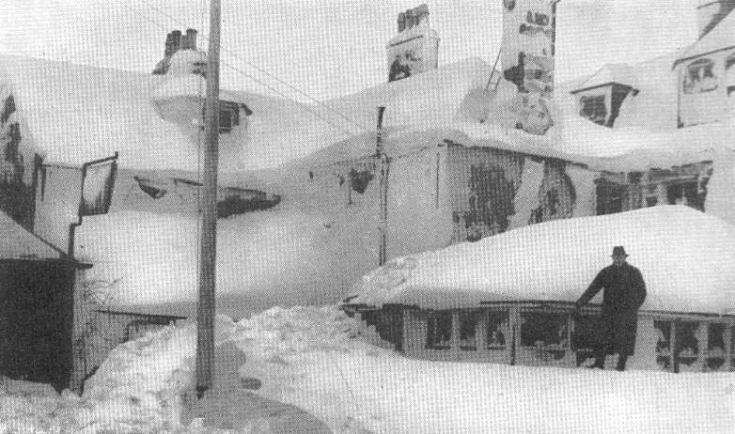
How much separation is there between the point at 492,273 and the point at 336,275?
66.2 inches

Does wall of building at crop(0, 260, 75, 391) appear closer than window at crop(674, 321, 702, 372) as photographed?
No

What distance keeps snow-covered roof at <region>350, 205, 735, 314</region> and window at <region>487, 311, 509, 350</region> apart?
194mm

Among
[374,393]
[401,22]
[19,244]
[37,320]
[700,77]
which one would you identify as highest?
[401,22]

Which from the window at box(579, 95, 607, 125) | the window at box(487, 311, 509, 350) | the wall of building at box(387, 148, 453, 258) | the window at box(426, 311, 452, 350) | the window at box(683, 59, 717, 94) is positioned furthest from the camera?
the window at box(579, 95, 607, 125)

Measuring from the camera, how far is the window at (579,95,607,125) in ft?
28.9

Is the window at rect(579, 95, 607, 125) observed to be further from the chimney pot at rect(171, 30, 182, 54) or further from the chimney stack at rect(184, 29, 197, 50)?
the chimney pot at rect(171, 30, 182, 54)

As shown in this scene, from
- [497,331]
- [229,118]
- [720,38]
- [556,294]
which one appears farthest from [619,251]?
[229,118]

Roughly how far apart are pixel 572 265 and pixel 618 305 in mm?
620

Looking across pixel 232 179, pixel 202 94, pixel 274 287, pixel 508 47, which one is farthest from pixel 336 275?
pixel 508 47

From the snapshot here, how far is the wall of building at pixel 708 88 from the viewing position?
8031 millimetres

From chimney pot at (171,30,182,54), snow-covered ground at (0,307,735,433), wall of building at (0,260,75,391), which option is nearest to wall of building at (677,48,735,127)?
snow-covered ground at (0,307,735,433)

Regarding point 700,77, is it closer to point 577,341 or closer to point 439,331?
point 577,341

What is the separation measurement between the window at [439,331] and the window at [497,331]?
41 centimetres

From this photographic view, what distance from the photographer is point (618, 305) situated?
752 cm
